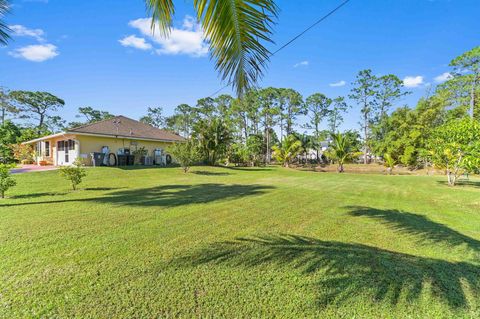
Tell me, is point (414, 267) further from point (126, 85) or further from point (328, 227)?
point (126, 85)

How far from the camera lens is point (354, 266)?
311cm

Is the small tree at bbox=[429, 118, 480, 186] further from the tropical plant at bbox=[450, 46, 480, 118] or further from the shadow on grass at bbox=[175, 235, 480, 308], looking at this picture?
the tropical plant at bbox=[450, 46, 480, 118]

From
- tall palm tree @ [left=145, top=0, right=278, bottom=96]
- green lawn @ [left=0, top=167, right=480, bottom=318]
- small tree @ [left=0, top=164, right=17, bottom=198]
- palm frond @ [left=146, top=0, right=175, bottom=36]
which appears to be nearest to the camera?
green lawn @ [left=0, top=167, right=480, bottom=318]

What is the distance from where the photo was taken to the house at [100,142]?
57.7 feet

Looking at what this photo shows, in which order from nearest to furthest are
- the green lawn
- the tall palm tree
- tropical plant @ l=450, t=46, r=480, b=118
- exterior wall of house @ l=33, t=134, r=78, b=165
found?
the green lawn
the tall palm tree
exterior wall of house @ l=33, t=134, r=78, b=165
tropical plant @ l=450, t=46, r=480, b=118

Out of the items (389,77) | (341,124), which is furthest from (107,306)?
(341,124)

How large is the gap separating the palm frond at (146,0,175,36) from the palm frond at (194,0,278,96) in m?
0.73

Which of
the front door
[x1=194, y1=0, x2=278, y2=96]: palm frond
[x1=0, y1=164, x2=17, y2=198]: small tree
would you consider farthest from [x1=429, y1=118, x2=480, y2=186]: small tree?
the front door

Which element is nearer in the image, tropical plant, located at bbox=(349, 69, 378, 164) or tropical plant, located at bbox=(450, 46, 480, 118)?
tropical plant, located at bbox=(450, 46, 480, 118)

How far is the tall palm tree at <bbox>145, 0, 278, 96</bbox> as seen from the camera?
2732mm

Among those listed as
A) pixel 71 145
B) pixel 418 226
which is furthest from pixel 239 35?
pixel 71 145

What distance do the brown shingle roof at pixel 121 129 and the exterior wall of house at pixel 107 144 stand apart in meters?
0.54

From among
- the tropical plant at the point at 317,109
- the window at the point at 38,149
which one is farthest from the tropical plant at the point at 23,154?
the tropical plant at the point at 317,109

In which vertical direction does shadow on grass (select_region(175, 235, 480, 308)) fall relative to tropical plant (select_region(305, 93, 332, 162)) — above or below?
below
